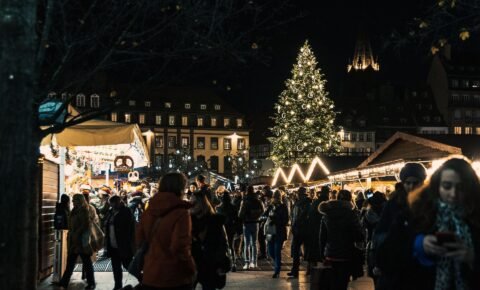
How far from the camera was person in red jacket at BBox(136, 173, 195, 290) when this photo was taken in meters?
6.84

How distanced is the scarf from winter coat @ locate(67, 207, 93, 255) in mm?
10713

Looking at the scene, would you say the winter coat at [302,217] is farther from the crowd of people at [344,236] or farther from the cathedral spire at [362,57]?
the cathedral spire at [362,57]

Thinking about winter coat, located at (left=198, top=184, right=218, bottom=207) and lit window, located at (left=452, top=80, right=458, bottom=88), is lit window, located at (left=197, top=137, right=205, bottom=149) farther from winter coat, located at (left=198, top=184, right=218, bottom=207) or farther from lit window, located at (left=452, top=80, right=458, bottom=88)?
winter coat, located at (left=198, top=184, right=218, bottom=207)

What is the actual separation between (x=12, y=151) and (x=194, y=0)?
688 centimetres

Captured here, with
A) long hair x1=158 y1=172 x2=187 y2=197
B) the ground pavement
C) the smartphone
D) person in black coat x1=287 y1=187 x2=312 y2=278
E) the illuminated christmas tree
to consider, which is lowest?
the ground pavement

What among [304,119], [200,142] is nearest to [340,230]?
[304,119]

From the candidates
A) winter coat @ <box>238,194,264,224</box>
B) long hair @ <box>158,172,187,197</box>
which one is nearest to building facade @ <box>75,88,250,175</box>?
winter coat @ <box>238,194,264,224</box>

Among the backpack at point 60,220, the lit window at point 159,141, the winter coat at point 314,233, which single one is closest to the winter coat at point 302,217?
the winter coat at point 314,233

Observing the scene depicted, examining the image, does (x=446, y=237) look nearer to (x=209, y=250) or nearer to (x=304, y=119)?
(x=209, y=250)

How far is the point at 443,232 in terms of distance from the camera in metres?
3.93

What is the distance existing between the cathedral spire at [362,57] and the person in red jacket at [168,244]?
5713 inches

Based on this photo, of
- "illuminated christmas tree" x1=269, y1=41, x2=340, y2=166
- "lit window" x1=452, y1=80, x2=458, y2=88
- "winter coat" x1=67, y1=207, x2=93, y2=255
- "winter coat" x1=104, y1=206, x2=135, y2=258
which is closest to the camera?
"winter coat" x1=104, y1=206, x2=135, y2=258

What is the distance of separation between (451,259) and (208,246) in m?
4.99

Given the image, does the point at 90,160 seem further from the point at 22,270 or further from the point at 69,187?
the point at 22,270
